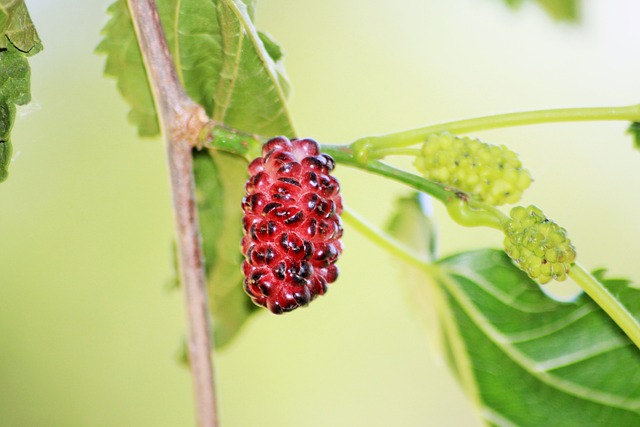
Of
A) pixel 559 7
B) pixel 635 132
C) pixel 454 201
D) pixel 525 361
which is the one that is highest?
Result: pixel 559 7

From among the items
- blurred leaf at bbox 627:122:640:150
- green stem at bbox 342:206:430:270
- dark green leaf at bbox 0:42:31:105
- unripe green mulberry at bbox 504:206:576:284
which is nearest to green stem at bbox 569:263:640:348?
unripe green mulberry at bbox 504:206:576:284

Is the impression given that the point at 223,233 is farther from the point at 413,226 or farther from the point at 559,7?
the point at 559,7

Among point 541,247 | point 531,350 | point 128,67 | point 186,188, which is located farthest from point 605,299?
point 128,67

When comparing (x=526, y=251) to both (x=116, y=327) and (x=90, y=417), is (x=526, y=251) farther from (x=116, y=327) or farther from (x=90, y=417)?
(x=90, y=417)

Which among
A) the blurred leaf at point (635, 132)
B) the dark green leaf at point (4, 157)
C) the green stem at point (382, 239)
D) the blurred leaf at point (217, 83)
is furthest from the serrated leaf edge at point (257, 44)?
the blurred leaf at point (635, 132)

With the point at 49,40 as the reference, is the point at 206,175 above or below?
below

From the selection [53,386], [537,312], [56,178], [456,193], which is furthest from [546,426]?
[53,386]

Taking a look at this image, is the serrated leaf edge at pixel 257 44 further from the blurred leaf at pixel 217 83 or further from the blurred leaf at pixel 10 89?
the blurred leaf at pixel 10 89

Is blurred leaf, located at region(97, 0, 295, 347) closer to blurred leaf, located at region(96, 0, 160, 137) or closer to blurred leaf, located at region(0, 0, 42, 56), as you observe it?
blurred leaf, located at region(96, 0, 160, 137)
